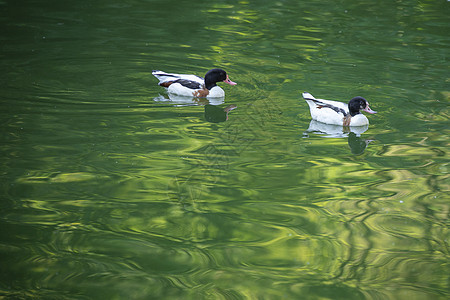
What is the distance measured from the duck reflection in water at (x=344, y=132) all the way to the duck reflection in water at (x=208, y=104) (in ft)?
4.30

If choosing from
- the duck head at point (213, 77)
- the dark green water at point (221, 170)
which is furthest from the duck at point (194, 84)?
the dark green water at point (221, 170)

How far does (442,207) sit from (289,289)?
7.50 feet

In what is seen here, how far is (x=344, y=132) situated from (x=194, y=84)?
262 centimetres

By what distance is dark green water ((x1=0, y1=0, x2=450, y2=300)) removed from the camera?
5000mm

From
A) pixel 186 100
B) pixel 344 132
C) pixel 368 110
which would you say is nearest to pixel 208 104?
pixel 186 100

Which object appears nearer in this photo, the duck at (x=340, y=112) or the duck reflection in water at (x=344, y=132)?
the duck reflection in water at (x=344, y=132)

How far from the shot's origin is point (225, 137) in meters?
8.04

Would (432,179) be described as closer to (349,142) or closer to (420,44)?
(349,142)

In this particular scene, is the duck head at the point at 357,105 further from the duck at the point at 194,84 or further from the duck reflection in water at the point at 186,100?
the duck at the point at 194,84

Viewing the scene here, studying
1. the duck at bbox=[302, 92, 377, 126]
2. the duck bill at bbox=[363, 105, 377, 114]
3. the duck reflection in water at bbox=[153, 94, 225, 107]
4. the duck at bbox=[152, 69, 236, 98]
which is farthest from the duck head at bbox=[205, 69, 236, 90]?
the duck bill at bbox=[363, 105, 377, 114]

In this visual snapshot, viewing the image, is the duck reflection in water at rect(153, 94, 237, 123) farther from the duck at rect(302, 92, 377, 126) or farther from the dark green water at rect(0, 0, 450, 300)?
the duck at rect(302, 92, 377, 126)

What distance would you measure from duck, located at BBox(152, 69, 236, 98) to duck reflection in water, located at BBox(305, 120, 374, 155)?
1.93m

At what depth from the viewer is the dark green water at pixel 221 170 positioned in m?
5.00

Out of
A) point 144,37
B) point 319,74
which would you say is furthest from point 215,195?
point 144,37
